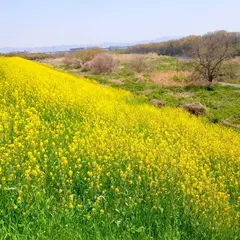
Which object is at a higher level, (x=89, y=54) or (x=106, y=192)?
(x=106, y=192)

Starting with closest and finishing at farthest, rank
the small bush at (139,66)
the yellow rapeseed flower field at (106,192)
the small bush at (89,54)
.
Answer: the yellow rapeseed flower field at (106,192) → the small bush at (139,66) → the small bush at (89,54)

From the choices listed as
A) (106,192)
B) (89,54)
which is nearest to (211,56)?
(106,192)

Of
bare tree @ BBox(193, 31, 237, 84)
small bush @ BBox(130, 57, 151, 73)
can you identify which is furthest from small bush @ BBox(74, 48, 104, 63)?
bare tree @ BBox(193, 31, 237, 84)

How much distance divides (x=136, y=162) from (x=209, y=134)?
20.1 feet

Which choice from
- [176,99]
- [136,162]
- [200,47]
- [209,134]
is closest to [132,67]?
[200,47]

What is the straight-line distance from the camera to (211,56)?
→ 3334 centimetres

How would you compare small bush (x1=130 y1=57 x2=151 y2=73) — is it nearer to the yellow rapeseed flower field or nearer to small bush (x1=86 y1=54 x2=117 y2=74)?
small bush (x1=86 y1=54 x2=117 y2=74)

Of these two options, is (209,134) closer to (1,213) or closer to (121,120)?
(121,120)

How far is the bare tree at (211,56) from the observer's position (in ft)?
109

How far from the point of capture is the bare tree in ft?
109

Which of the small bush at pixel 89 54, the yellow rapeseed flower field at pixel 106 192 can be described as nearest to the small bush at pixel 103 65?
the small bush at pixel 89 54

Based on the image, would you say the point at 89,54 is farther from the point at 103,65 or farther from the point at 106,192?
the point at 106,192

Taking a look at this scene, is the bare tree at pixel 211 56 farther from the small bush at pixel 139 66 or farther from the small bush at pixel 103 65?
the small bush at pixel 103 65

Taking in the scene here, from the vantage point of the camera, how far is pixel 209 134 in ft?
40.3
